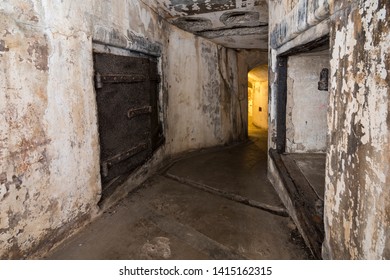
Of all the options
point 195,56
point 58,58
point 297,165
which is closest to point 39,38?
point 58,58

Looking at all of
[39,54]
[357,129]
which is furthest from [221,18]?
[357,129]

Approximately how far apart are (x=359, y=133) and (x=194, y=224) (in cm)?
172

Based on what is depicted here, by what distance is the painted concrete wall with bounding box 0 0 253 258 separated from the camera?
1.68m

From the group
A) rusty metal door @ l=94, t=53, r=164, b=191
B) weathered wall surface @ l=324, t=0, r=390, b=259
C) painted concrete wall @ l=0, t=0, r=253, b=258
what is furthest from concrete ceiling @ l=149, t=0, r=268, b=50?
weathered wall surface @ l=324, t=0, r=390, b=259

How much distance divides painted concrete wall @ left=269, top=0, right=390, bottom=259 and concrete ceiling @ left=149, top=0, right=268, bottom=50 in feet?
6.25

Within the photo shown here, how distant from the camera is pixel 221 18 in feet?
12.9

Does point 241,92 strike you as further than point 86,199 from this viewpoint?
Yes

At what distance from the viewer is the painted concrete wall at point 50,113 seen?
66.1 inches

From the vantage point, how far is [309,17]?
5.98 ft

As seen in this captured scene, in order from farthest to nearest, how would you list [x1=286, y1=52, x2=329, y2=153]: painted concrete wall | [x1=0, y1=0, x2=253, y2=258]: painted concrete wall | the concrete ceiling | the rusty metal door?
1. the concrete ceiling
2. [x1=286, y1=52, x2=329, y2=153]: painted concrete wall
3. the rusty metal door
4. [x1=0, y1=0, x2=253, y2=258]: painted concrete wall

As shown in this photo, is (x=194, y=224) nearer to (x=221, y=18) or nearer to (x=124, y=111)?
(x=124, y=111)

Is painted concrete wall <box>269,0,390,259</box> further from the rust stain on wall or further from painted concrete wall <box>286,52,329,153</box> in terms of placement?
the rust stain on wall

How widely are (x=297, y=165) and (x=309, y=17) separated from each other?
1.71 m

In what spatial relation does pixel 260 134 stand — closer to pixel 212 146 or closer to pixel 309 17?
pixel 212 146
